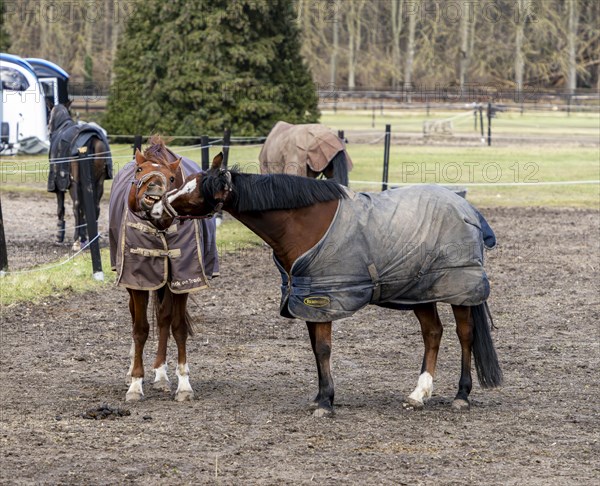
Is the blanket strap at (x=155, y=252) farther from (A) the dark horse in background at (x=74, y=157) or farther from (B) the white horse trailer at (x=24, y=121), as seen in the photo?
(B) the white horse trailer at (x=24, y=121)

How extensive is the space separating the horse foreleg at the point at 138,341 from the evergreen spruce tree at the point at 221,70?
17564 millimetres

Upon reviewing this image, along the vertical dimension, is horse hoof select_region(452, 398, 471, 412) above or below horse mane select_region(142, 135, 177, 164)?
below

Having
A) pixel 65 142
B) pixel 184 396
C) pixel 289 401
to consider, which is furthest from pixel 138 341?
pixel 65 142

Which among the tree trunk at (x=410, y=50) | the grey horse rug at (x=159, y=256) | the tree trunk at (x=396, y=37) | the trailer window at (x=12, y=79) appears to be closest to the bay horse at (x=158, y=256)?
the grey horse rug at (x=159, y=256)

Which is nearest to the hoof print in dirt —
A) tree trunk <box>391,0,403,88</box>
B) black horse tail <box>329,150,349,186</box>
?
black horse tail <box>329,150,349,186</box>

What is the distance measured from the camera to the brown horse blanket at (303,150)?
36.6 feet

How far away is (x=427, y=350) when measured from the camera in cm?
591

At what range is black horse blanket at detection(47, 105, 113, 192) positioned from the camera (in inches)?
455

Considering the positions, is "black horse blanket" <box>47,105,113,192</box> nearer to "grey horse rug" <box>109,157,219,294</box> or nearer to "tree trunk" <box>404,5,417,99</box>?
"grey horse rug" <box>109,157,219,294</box>

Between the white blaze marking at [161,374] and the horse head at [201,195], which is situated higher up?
the horse head at [201,195]

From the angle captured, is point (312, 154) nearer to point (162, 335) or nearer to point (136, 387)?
point (162, 335)

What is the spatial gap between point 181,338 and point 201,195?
122 centimetres

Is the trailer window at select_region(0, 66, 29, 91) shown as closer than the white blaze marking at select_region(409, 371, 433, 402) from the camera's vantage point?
No

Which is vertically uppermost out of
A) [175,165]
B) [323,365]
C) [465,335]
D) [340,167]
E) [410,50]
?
[410,50]
